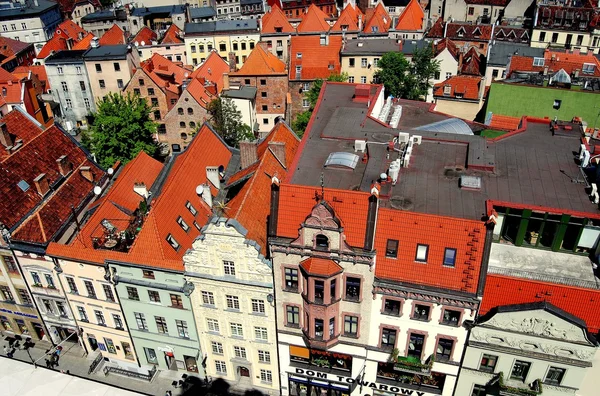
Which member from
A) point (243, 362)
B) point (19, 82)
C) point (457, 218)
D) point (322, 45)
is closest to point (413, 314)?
point (457, 218)

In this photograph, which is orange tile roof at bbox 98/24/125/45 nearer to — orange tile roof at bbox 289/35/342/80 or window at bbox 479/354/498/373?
orange tile roof at bbox 289/35/342/80

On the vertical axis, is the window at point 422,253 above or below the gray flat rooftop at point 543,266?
above

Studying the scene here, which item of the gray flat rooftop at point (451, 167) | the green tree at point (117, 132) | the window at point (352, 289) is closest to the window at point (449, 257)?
the gray flat rooftop at point (451, 167)

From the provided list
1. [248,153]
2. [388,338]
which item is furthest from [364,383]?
[248,153]

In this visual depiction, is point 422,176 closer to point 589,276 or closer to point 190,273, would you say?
point 589,276

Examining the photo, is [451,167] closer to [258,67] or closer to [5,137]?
[5,137]

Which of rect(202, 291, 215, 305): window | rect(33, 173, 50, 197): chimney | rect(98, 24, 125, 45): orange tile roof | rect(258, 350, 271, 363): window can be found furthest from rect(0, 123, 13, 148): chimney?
rect(98, 24, 125, 45): orange tile roof

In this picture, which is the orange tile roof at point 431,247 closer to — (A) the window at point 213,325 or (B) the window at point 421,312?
(B) the window at point 421,312
